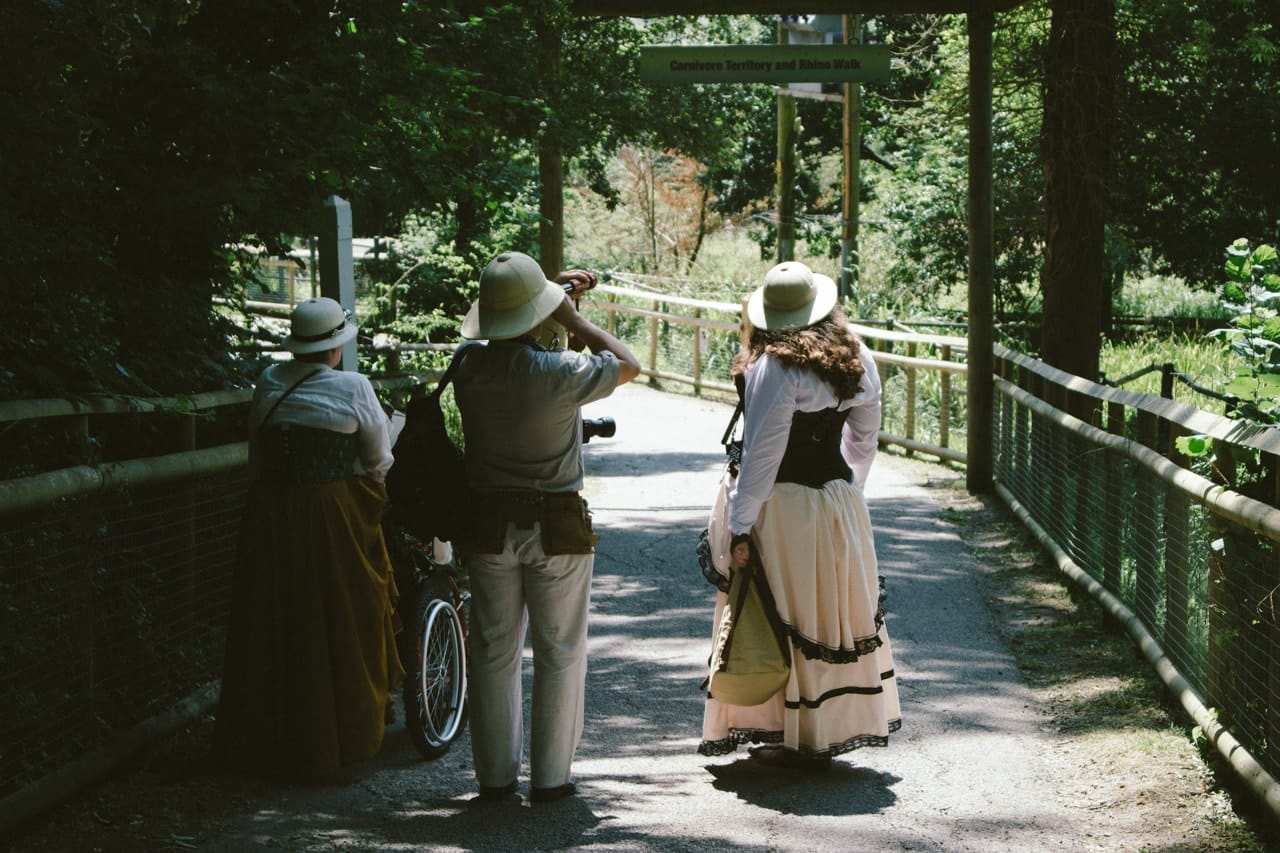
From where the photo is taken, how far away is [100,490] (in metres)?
5.41

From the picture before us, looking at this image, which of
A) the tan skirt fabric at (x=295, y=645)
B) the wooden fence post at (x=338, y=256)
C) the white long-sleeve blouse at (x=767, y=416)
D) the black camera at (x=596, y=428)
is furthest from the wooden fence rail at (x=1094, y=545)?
the black camera at (x=596, y=428)

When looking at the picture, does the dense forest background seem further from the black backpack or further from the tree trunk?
the black backpack

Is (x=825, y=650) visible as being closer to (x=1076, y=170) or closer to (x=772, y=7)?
(x=1076, y=170)

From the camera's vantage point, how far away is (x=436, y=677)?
6336 mm

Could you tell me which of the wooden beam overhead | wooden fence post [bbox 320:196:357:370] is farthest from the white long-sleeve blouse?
the wooden beam overhead

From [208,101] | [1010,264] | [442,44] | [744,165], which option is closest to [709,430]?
[1010,264]

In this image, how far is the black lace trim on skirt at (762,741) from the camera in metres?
5.99

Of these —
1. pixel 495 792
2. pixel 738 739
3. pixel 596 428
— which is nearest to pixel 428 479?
pixel 596 428

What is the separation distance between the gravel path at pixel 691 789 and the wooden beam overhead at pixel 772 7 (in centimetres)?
526

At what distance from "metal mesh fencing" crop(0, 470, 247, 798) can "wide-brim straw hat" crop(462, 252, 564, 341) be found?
4.77ft

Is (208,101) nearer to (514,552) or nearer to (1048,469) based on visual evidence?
(514,552)

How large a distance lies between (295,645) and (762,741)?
5.91 feet

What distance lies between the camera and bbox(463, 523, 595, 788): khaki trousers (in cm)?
551

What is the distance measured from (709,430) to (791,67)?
235 inches
